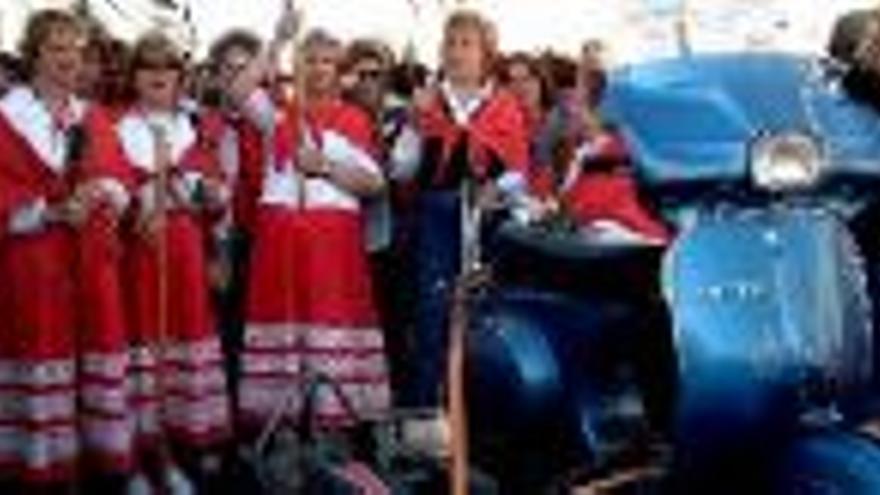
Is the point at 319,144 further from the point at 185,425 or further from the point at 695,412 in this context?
the point at 695,412

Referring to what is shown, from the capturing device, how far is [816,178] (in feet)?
16.3

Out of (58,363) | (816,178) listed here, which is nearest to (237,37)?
(58,363)

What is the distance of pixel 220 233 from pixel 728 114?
3483mm

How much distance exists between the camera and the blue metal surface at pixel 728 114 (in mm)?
5016

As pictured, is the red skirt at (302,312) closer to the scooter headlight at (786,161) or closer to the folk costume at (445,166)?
the folk costume at (445,166)

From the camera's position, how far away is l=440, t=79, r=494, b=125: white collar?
7.99m

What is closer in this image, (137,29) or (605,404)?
(605,404)

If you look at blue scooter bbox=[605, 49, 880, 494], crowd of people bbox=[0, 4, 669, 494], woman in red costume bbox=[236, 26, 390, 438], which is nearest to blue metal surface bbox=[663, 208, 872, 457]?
blue scooter bbox=[605, 49, 880, 494]

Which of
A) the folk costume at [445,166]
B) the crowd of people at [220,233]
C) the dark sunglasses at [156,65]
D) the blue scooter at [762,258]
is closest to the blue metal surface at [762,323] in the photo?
the blue scooter at [762,258]

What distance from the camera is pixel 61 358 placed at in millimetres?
7438

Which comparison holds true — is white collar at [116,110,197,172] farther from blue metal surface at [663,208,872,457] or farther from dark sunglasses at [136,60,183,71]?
blue metal surface at [663,208,872,457]

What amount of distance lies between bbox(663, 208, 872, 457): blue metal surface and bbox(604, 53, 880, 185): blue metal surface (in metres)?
0.15

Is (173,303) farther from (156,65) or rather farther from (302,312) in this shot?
(156,65)

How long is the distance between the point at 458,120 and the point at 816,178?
123 inches
